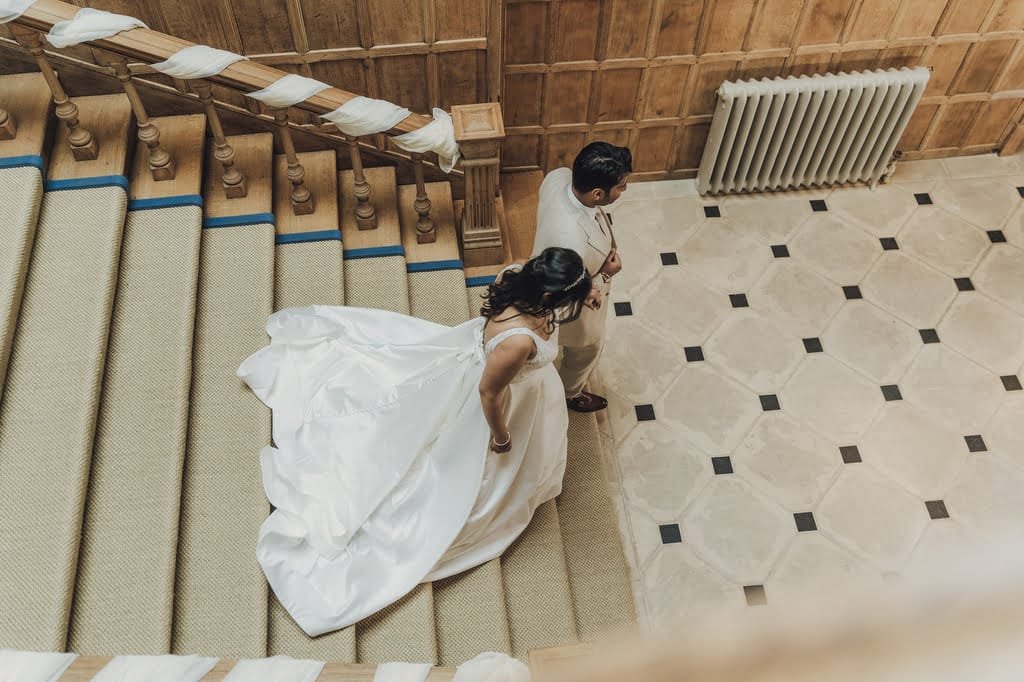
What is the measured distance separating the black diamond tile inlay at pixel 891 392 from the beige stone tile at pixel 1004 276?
41.0 inches

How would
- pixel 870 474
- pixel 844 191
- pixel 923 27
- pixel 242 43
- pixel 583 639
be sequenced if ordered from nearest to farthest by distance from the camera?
pixel 583 639
pixel 242 43
pixel 870 474
pixel 923 27
pixel 844 191

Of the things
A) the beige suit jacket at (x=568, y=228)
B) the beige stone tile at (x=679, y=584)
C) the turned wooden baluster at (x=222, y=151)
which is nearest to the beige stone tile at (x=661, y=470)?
the beige stone tile at (x=679, y=584)

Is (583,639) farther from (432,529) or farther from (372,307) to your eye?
(372,307)

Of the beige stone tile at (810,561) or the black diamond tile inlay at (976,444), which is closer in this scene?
the beige stone tile at (810,561)

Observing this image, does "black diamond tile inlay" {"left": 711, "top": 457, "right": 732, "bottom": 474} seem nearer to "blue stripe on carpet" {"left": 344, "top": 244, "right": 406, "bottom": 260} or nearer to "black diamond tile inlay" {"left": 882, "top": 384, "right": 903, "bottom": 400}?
"black diamond tile inlay" {"left": 882, "top": 384, "right": 903, "bottom": 400}

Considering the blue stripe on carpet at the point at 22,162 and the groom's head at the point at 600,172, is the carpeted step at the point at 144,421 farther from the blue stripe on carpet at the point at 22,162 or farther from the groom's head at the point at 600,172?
the groom's head at the point at 600,172

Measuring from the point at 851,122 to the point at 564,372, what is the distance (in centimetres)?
272

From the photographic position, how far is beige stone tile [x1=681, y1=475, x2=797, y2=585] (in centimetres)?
436

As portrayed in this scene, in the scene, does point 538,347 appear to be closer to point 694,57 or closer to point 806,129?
point 694,57

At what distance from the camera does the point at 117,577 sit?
299cm

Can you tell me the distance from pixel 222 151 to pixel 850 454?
12.5 ft

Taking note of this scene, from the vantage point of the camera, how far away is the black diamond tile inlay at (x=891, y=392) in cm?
490

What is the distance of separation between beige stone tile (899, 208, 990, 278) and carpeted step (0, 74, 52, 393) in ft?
16.9

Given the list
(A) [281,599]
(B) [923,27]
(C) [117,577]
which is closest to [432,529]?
(A) [281,599]
